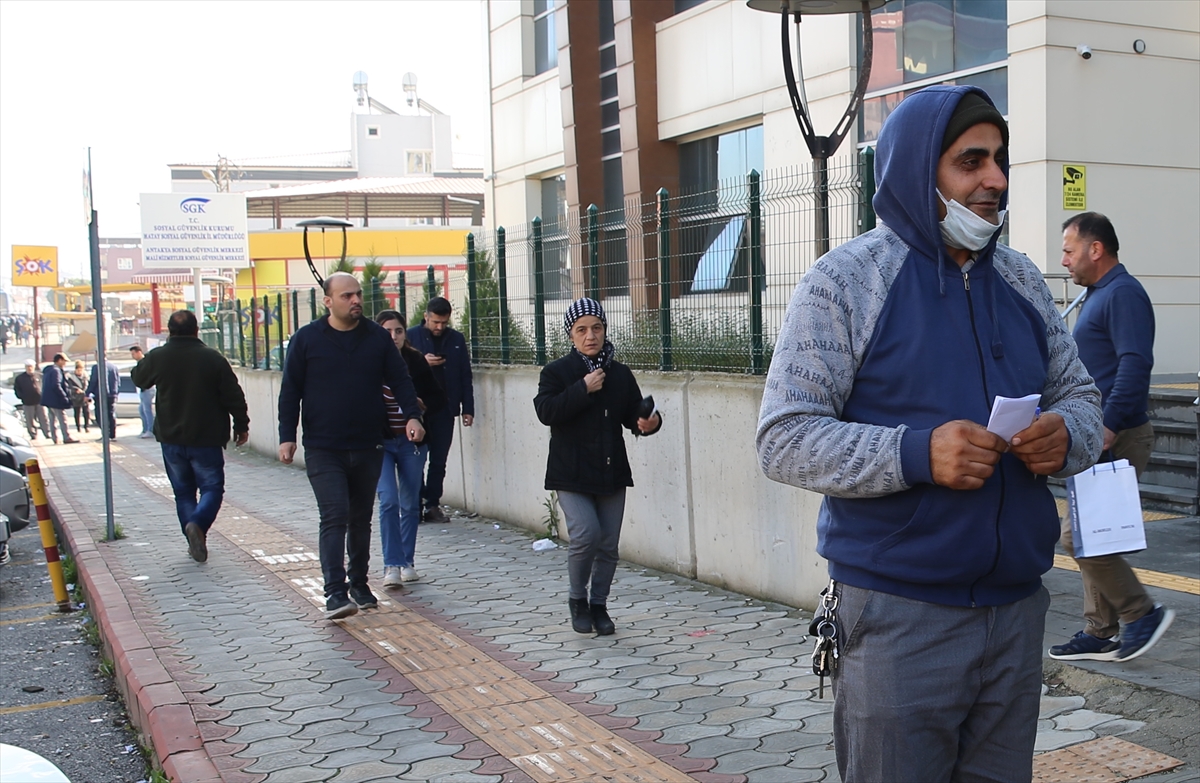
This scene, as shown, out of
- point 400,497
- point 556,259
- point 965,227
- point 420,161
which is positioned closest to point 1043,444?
point 965,227

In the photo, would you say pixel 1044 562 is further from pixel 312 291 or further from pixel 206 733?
pixel 312 291

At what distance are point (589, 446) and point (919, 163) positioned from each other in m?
4.30

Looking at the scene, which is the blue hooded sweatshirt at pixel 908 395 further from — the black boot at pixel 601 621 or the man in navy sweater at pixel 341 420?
the man in navy sweater at pixel 341 420

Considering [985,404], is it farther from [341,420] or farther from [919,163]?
[341,420]

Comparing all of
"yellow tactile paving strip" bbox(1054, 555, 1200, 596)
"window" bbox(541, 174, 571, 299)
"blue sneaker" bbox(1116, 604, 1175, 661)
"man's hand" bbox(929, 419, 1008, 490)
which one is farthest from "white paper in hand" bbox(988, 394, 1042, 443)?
"window" bbox(541, 174, 571, 299)

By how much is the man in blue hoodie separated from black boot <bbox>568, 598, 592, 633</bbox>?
4245 mm

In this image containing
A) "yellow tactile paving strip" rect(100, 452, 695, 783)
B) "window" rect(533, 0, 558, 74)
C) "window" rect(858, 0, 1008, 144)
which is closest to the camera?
"yellow tactile paving strip" rect(100, 452, 695, 783)

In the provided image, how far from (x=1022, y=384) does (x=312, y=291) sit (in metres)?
15.9

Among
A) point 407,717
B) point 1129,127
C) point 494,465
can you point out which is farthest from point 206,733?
point 1129,127

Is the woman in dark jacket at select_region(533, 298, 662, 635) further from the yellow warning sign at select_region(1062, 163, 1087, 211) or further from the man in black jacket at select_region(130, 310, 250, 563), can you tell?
the yellow warning sign at select_region(1062, 163, 1087, 211)

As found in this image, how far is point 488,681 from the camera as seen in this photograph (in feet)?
18.9

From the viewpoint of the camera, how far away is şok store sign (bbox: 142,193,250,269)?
3809 centimetres

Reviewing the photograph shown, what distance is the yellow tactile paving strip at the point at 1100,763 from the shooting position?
165 inches

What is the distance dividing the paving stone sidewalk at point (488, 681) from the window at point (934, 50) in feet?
22.0
